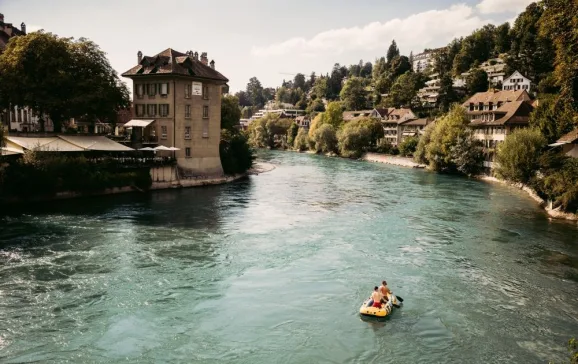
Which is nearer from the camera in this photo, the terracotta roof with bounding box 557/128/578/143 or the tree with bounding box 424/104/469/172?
the terracotta roof with bounding box 557/128/578/143

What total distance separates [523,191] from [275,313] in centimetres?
4061

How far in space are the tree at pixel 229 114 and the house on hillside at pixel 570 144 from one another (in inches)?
1739

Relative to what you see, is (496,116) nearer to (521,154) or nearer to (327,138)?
(521,154)

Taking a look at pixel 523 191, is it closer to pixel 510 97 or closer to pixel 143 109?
pixel 510 97

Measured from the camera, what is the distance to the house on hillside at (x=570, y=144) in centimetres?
4291

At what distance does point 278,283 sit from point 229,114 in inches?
2134

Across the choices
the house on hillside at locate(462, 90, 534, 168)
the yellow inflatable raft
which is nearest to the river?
the yellow inflatable raft

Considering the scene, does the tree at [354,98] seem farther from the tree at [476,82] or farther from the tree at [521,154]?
the tree at [521,154]

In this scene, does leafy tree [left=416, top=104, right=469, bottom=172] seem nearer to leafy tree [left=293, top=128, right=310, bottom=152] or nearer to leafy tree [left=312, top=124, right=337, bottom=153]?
leafy tree [left=312, top=124, right=337, bottom=153]

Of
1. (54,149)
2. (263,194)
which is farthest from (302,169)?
(54,149)

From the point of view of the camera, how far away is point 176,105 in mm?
50906

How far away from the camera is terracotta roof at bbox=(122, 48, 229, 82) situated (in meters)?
50.9

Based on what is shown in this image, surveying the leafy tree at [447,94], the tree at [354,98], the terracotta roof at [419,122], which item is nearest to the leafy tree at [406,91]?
the leafy tree at [447,94]

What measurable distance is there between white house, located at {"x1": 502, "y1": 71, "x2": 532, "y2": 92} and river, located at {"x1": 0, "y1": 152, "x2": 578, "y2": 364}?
70400 mm
